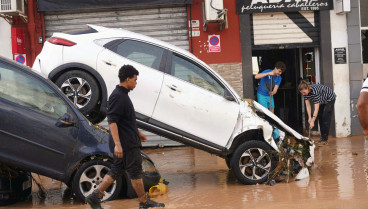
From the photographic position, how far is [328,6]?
13.8 meters

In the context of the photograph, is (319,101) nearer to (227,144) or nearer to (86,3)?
(227,144)

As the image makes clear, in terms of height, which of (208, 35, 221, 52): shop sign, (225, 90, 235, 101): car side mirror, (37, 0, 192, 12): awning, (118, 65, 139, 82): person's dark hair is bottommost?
(225, 90, 235, 101): car side mirror

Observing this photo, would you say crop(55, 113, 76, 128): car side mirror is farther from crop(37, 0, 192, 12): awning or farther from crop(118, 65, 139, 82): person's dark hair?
crop(37, 0, 192, 12): awning

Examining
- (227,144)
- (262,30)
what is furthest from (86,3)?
(227,144)

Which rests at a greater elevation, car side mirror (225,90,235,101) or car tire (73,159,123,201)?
car side mirror (225,90,235,101)

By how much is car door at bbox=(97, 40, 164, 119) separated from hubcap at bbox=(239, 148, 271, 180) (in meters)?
1.56

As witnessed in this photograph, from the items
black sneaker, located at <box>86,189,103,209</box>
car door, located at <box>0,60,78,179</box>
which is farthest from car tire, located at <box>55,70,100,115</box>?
black sneaker, located at <box>86,189,103,209</box>

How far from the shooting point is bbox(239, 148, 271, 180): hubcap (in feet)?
26.9

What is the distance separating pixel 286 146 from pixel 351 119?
6127mm

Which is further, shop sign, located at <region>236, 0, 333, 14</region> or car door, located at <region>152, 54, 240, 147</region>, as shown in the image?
shop sign, located at <region>236, 0, 333, 14</region>

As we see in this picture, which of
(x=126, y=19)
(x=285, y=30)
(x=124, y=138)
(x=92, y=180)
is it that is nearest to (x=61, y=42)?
(x=92, y=180)

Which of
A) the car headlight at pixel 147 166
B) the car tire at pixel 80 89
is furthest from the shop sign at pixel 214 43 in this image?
the car headlight at pixel 147 166

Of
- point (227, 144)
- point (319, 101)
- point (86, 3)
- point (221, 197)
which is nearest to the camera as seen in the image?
point (221, 197)

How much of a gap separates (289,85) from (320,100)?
4.17m
